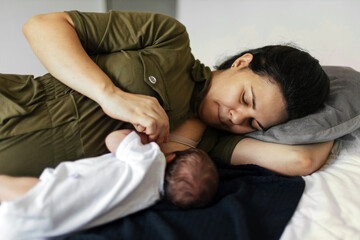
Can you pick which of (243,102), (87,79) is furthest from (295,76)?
(87,79)

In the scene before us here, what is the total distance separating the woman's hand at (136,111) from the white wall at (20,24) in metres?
1.56

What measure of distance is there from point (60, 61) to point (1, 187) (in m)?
0.39

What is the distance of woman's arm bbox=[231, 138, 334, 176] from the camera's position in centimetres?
98

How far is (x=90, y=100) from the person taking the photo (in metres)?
0.88

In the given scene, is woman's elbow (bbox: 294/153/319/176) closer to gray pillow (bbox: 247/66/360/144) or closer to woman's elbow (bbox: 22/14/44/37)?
gray pillow (bbox: 247/66/360/144)

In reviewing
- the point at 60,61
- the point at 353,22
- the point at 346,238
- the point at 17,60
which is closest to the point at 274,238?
the point at 346,238

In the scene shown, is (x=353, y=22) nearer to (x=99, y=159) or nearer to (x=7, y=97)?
(x=99, y=159)

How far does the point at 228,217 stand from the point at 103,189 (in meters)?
0.32

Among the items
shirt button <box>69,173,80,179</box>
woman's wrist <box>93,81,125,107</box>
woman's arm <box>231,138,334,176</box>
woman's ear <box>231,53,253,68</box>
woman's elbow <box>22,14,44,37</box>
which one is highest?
woman's elbow <box>22,14,44,37</box>

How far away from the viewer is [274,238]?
2.38 feet

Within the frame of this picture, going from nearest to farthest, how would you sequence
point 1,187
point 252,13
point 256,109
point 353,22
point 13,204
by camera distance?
1. point 13,204
2. point 1,187
3. point 256,109
4. point 353,22
5. point 252,13

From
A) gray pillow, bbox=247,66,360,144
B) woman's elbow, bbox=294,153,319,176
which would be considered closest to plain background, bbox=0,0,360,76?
gray pillow, bbox=247,66,360,144

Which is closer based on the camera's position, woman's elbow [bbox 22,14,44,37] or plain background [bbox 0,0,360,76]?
woman's elbow [bbox 22,14,44,37]

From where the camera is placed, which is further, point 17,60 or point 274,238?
point 17,60
